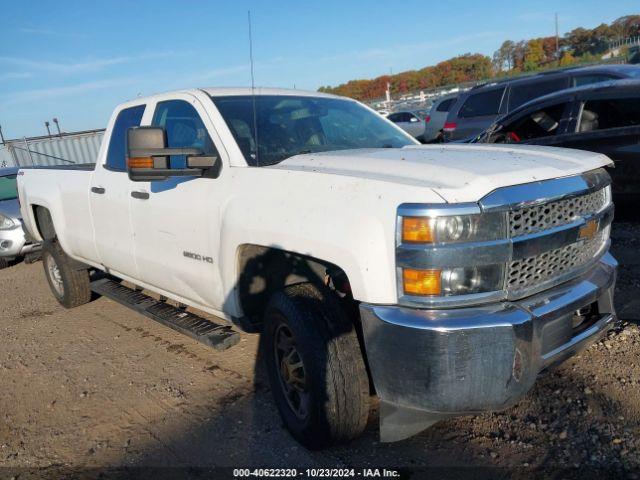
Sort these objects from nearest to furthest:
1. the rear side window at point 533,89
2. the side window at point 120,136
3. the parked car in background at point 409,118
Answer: the side window at point 120,136
the rear side window at point 533,89
the parked car in background at point 409,118

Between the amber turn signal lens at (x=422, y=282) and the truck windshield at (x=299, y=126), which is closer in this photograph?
the amber turn signal lens at (x=422, y=282)

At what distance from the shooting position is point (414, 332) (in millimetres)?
2223

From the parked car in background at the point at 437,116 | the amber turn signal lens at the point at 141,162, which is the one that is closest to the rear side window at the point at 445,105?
the parked car in background at the point at 437,116

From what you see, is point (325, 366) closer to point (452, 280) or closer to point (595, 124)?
point (452, 280)

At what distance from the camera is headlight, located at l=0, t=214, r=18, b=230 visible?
27.0 ft

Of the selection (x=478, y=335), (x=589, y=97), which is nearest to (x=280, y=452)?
(x=478, y=335)

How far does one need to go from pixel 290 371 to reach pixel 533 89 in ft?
31.1

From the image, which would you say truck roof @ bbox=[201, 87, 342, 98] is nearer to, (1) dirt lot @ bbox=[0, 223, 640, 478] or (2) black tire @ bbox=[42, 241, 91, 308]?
(1) dirt lot @ bbox=[0, 223, 640, 478]

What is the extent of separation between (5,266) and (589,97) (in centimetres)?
871

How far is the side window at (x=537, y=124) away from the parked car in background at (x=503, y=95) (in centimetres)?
293

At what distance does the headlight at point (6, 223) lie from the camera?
27.0ft

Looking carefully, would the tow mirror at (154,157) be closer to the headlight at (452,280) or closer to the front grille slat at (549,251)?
the headlight at (452,280)

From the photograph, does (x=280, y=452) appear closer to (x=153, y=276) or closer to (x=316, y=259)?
(x=316, y=259)

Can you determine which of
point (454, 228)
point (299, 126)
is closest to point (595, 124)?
point (299, 126)
